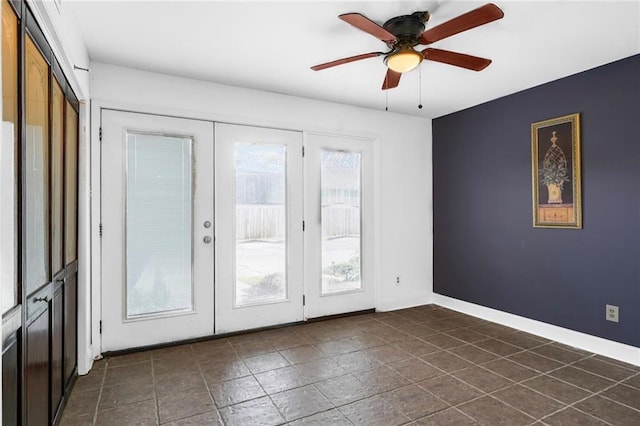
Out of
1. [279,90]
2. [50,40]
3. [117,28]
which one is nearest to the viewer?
[50,40]

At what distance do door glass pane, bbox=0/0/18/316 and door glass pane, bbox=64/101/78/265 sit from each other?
971 mm

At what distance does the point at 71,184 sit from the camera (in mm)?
2451

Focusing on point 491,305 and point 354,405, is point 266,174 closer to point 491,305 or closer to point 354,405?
point 354,405

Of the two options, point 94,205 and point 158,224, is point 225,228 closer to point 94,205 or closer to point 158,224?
point 158,224

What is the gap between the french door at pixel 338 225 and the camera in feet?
13.0

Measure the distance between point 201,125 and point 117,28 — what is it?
1.06m

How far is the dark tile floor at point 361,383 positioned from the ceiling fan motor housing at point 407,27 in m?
2.27

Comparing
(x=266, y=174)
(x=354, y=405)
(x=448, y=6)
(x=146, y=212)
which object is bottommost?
(x=354, y=405)

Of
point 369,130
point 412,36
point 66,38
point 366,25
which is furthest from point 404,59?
point 369,130

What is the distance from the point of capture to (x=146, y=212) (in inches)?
124

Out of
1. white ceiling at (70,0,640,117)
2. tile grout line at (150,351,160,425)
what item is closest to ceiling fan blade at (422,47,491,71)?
white ceiling at (70,0,640,117)

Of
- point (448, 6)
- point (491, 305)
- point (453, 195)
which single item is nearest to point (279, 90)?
point (448, 6)

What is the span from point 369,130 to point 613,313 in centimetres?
288

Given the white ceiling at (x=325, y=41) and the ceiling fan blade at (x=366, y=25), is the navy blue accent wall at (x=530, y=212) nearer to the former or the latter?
the white ceiling at (x=325, y=41)
